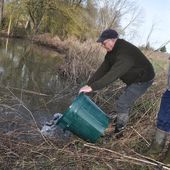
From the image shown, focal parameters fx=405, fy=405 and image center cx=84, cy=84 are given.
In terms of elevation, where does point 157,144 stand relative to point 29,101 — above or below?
above

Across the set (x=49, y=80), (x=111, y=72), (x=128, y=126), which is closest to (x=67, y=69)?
(x=49, y=80)

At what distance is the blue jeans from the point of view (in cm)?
554

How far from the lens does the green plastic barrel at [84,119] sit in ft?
16.6

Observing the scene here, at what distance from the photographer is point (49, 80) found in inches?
532

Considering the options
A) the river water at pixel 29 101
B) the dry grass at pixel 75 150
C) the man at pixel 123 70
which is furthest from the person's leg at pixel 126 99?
the river water at pixel 29 101

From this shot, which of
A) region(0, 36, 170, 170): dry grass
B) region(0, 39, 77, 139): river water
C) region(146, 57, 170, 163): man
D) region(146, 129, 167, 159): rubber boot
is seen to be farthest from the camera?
region(0, 39, 77, 139): river water

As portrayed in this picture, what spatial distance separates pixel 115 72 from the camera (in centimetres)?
504

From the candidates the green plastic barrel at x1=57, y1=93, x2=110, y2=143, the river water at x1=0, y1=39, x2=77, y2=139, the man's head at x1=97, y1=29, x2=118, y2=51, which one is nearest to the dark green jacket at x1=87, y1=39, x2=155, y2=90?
the man's head at x1=97, y1=29, x2=118, y2=51

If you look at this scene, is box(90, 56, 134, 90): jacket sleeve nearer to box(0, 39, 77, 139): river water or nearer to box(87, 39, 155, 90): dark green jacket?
box(87, 39, 155, 90): dark green jacket

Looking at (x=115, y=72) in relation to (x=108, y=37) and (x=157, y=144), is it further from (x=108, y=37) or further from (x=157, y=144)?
(x=157, y=144)

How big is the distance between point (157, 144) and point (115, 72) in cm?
102

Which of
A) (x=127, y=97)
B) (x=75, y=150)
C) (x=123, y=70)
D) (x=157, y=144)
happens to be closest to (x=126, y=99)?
(x=127, y=97)

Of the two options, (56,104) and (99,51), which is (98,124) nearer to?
(56,104)

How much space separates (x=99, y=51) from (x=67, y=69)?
1877mm
